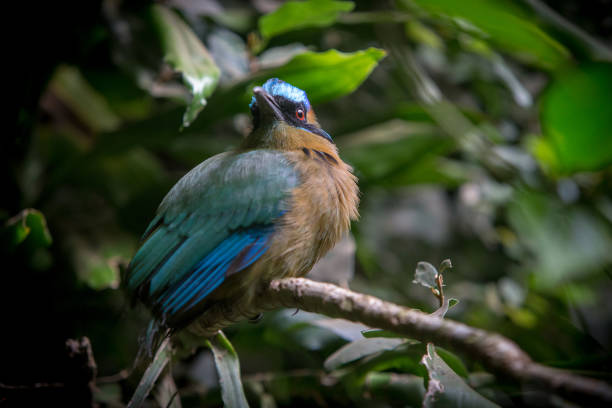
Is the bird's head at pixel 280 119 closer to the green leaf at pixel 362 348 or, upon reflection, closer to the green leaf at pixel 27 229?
the green leaf at pixel 362 348

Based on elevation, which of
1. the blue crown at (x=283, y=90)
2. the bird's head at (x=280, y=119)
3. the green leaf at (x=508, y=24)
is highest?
the green leaf at (x=508, y=24)

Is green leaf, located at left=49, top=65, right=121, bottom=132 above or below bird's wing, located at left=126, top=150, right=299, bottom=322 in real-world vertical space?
below

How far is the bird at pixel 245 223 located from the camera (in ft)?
3.76

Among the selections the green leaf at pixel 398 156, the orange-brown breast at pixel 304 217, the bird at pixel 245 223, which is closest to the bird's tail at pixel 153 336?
the bird at pixel 245 223

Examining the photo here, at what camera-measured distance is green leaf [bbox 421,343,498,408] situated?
960mm

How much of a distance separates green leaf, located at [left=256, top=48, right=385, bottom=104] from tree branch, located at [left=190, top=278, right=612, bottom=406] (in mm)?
705

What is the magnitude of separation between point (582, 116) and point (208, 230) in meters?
0.98

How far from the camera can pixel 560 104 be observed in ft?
4.39

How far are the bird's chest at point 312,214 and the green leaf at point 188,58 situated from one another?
34cm

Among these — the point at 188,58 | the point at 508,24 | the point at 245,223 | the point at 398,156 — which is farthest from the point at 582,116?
the point at 188,58

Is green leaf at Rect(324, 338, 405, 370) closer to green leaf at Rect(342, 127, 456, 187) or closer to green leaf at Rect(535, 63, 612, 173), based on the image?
green leaf at Rect(535, 63, 612, 173)

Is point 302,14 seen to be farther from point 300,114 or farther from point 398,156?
point 398,156

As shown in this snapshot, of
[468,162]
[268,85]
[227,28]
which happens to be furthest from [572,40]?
[468,162]

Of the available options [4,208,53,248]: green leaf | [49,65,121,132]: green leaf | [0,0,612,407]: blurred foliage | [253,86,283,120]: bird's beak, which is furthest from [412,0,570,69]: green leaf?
[49,65,121,132]: green leaf
